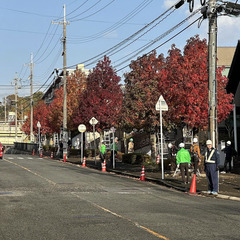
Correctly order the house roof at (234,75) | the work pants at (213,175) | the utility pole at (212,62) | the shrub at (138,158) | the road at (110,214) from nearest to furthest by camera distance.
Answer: the road at (110,214) → the work pants at (213,175) → the utility pole at (212,62) → the shrub at (138,158) → the house roof at (234,75)

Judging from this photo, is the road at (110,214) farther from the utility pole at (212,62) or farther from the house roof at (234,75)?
the house roof at (234,75)

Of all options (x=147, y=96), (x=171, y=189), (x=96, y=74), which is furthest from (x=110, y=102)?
(x=171, y=189)

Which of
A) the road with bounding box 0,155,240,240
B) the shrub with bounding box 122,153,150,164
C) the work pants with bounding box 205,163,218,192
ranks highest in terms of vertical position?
the shrub with bounding box 122,153,150,164

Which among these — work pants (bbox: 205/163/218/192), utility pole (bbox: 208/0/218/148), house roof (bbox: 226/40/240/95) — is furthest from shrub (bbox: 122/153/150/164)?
work pants (bbox: 205/163/218/192)

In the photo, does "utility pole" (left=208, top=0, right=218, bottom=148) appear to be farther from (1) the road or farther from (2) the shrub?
(2) the shrub

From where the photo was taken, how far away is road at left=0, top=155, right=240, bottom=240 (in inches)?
339

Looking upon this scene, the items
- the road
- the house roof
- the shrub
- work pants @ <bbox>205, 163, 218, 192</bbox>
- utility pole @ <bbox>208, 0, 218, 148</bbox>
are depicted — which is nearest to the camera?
the road

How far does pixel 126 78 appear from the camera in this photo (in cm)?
3584

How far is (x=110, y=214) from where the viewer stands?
36.2ft

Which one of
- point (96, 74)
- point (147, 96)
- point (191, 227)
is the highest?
point (96, 74)

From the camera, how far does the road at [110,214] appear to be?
8.60m

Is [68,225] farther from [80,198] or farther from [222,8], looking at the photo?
[222,8]

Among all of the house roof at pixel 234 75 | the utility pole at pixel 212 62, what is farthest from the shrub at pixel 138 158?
the utility pole at pixel 212 62

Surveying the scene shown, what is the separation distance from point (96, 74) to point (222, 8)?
95.3 ft
